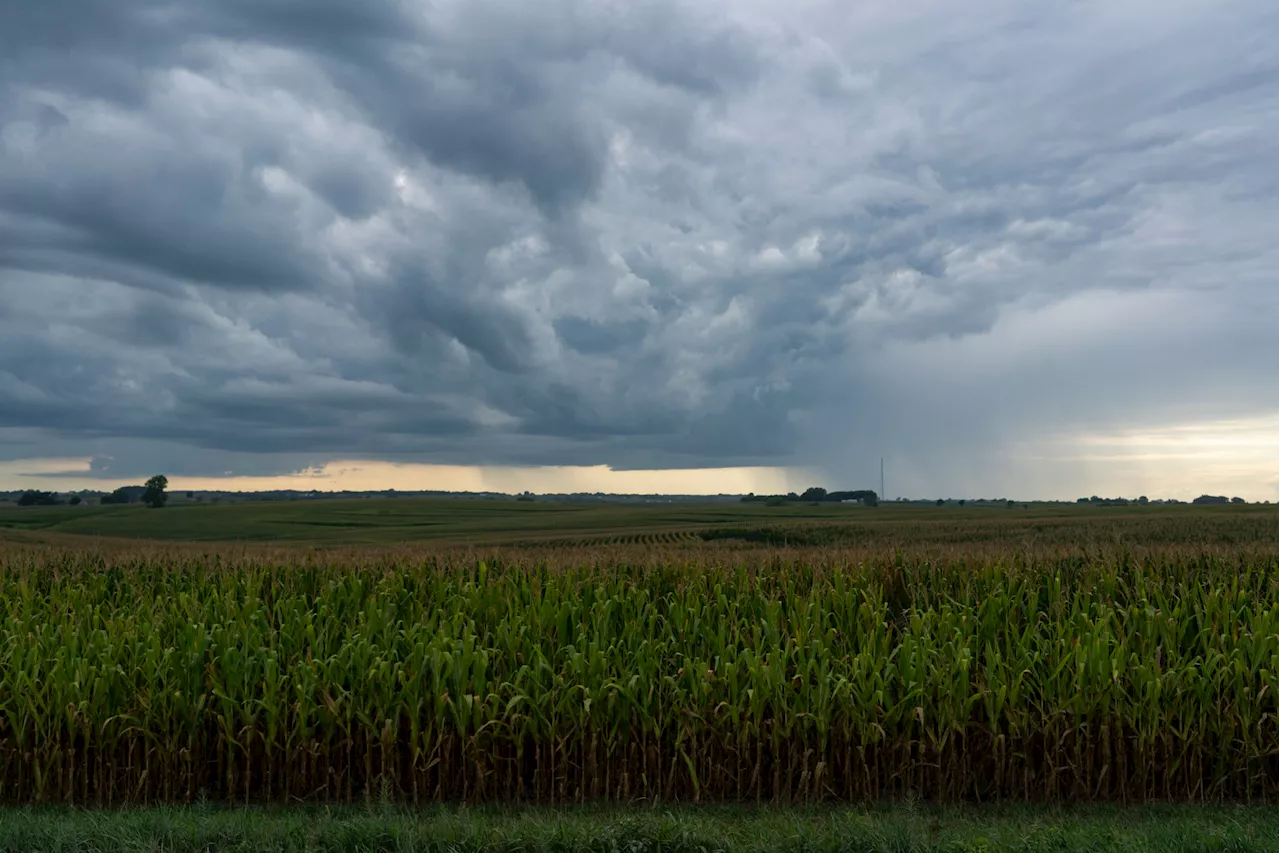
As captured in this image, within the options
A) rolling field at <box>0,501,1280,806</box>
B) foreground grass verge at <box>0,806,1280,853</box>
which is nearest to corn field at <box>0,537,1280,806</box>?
rolling field at <box>0,501,1280,806</box>

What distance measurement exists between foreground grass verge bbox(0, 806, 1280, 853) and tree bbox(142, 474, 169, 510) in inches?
4145

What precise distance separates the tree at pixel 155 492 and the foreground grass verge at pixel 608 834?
105278 millimetres

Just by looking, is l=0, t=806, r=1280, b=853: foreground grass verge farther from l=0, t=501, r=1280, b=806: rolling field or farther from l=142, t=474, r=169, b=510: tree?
l=142, t=474, r=169, b=510: tree

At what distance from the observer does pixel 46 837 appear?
21.6 feet

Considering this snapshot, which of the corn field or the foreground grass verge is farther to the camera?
the corn field

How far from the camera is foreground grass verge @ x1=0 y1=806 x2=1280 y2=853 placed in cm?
634

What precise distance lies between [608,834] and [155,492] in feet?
380

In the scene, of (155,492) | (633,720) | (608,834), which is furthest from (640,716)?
(155,492)

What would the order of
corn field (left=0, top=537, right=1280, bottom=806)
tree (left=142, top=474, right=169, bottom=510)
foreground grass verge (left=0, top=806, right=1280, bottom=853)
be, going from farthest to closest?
tree (left=142, top=474, right=169, bottom=510) < corn field (left=0, top=537, right=1280, bottom=806) < foreground grass verge (left=0, top=806, right=1280, bottom=853)

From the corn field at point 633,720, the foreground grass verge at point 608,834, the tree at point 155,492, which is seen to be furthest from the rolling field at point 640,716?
the tree at point 155,492

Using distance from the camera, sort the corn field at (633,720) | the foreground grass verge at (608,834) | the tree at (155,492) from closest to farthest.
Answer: the foreground grass verge at (608,834) → the corn field at (633,720) → the tree at (155,492)

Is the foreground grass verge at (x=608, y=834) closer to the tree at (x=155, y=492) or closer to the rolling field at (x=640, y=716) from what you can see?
the rolling field at (x=640, y=716)

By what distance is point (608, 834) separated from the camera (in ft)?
20.9

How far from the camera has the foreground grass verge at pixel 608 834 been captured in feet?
20.8
